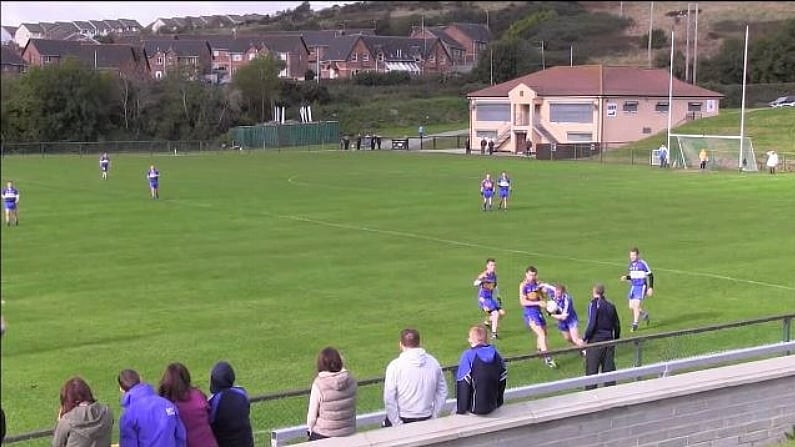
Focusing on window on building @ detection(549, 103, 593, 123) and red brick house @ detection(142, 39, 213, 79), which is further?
window on building @ detection(549, 103, 593, 123)

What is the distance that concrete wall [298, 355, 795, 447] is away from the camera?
332 inches

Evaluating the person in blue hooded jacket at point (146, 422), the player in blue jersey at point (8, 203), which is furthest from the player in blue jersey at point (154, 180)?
the person in blue hooded jacket at point (146, 422)

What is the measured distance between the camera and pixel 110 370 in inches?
578

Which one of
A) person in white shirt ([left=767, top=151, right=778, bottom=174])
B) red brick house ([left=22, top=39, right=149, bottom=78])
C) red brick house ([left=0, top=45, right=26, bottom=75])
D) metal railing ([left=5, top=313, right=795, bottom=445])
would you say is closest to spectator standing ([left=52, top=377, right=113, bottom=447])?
red brick house ([left=22, top=39, right=149, bottom=78])

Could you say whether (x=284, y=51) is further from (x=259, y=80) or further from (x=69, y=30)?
(x=69, y=30)

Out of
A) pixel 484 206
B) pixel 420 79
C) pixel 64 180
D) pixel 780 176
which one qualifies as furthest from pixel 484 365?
pixel 64 180

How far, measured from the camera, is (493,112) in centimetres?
7375

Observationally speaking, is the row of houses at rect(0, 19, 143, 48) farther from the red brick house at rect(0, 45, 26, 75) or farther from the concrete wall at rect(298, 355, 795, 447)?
the concrete wall at rect(298, 355, 795, 447)

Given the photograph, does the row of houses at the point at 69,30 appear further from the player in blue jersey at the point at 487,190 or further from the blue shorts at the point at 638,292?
the player in blue jersey at the point at 487,190

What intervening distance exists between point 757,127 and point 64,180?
110 ft

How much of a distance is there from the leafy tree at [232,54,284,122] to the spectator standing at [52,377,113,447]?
6395 mm

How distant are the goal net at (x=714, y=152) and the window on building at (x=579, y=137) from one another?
12047 mm

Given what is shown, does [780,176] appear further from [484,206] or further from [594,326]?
[594,326]

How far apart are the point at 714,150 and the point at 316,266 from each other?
123 feet
